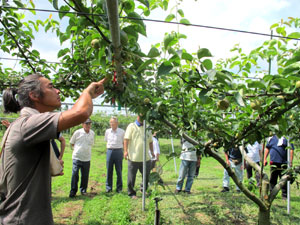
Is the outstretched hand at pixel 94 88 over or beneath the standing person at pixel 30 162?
over

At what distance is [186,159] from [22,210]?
13.2 ft

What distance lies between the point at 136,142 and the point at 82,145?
44.4 inches

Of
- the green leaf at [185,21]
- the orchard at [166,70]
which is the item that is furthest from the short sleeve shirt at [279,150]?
the green leaf at [185,21]

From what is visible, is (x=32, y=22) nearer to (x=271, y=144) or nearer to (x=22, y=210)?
(x=22, y=210)

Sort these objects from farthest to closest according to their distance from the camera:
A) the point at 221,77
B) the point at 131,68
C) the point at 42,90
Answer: the point at 131,68 < the point at 42,90 < the point at 221,77

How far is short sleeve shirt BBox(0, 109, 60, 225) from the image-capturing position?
1.06 metres

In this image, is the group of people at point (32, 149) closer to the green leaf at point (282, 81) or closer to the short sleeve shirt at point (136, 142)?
the green leaf at point (282, 81)

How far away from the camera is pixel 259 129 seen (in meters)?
1.77

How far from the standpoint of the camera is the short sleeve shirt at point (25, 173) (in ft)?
3.47

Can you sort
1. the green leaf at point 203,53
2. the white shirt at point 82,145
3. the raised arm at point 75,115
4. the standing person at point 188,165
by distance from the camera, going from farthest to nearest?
the standing person at point 188,165, the white shirt at point 82,145, the raised arm at point 75,115, the green leaf at point 203,53

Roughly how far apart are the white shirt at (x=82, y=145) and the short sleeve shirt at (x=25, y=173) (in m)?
3.60

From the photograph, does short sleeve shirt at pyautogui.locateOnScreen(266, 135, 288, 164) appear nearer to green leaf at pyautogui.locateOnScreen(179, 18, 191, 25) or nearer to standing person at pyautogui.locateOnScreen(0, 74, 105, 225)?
green leaf at pyautogui.locateOnScreen(179, 18, 191, 25)

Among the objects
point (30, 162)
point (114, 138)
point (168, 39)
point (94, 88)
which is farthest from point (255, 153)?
point (30, 162)

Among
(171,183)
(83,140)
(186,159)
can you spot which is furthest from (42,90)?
(171,183)
